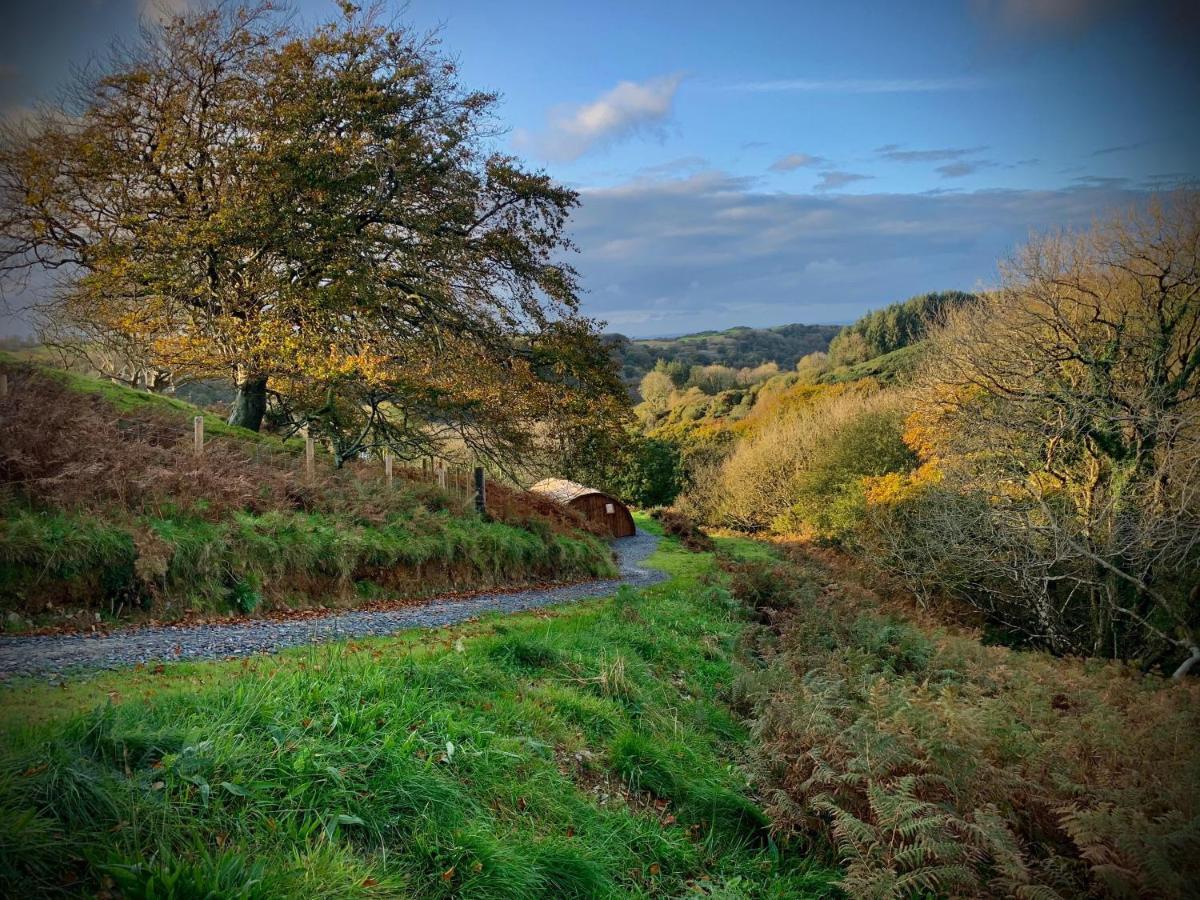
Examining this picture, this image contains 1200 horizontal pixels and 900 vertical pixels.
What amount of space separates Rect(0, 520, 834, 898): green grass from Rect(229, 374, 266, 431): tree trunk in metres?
14.0

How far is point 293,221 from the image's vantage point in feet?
51.8

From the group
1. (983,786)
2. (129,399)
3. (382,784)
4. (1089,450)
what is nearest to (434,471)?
(129,399)

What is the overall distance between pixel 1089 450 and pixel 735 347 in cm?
10656

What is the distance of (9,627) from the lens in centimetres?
809

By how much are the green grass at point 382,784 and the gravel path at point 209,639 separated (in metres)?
1.02

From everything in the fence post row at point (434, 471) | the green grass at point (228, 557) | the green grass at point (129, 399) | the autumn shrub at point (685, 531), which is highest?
the green grass at point (129, 399)

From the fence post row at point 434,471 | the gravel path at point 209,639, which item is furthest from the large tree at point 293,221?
the gravel path at point 209,639

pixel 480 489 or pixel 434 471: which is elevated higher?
pixel 434 471

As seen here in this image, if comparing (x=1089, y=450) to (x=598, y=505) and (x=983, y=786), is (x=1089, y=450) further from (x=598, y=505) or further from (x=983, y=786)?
(x=598, y=505)

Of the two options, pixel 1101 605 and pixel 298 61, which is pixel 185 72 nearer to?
pixel 298 61

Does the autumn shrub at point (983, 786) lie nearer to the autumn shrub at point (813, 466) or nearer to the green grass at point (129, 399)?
the green grass at point (129, 399)

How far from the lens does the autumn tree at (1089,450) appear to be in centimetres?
1543

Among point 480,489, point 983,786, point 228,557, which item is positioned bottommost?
point 983,786

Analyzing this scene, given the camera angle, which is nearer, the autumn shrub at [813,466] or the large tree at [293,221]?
Answer: the large tree at [293,221]
